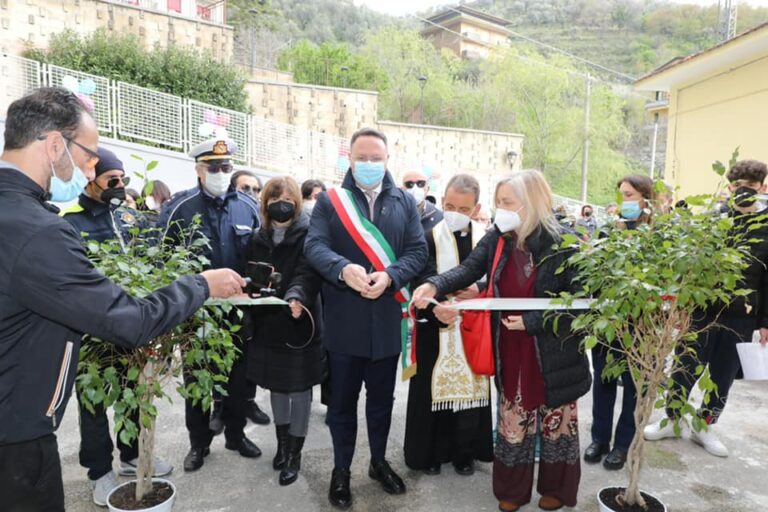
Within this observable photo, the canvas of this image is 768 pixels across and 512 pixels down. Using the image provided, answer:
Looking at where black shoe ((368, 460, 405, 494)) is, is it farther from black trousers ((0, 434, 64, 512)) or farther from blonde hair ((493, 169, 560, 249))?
black trousers ((0, 434, 64, 512))

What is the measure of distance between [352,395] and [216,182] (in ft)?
5.58

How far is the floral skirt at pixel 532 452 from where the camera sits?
2.98 metres

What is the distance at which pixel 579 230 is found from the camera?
283cm

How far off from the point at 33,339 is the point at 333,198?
5.86ft

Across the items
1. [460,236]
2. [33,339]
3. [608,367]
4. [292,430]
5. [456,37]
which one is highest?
[456,37]

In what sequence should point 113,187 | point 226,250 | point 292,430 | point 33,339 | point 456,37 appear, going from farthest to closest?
point 456,37 → point 226,250 → point 292,430 → point 113,187 → point 33,339

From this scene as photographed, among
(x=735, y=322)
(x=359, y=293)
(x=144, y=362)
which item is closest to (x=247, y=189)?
(x=359, y=293)

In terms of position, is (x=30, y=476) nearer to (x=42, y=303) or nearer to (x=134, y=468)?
(x=42, y=303)

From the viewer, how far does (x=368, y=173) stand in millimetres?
3105

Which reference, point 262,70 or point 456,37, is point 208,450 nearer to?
point 262,70

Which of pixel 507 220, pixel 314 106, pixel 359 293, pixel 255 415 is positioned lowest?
pixel 255 415

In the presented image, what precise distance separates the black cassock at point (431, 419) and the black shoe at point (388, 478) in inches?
9.3

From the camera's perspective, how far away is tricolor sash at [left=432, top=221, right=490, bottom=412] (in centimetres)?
337

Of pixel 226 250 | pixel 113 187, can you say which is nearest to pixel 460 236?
pixel 226 250
